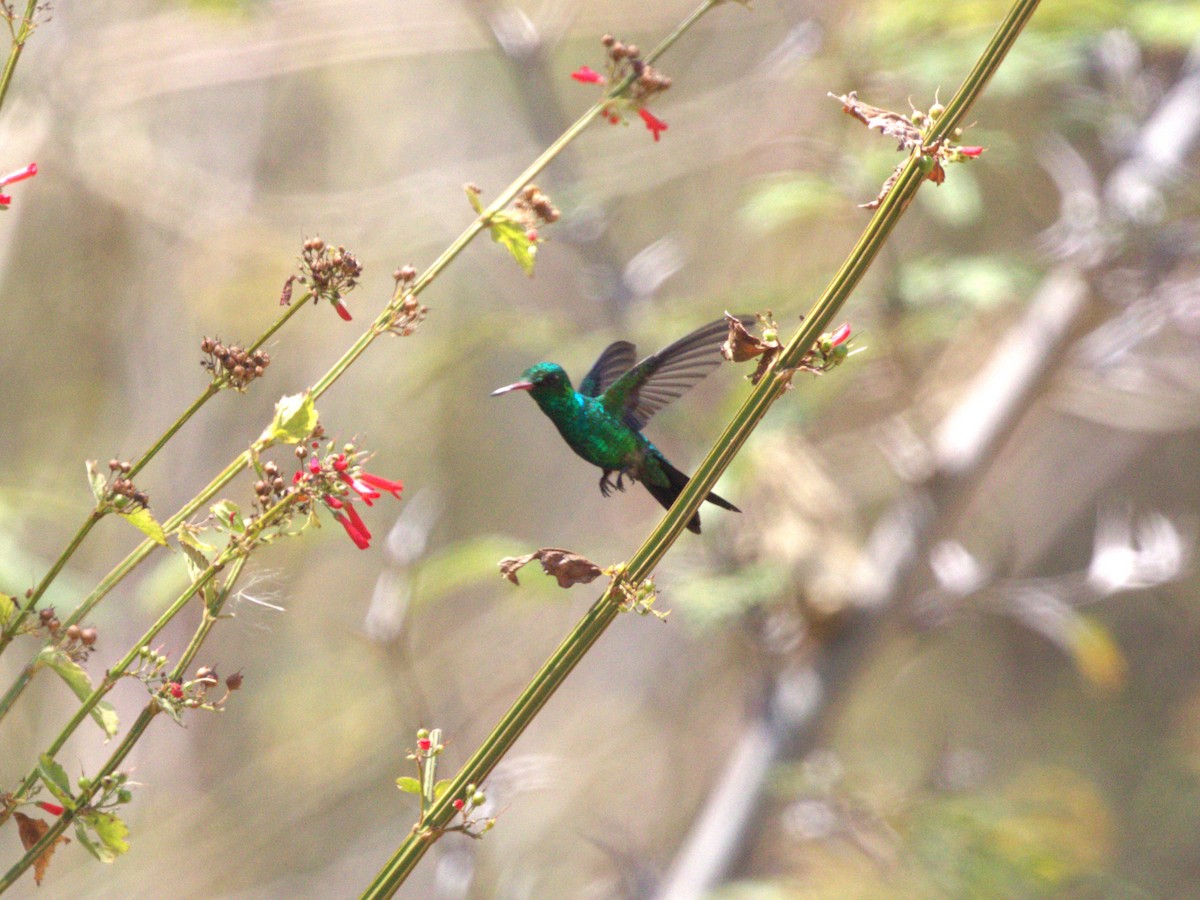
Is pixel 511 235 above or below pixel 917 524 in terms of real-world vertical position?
below

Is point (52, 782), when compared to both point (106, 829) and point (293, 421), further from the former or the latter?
point (293, 421)

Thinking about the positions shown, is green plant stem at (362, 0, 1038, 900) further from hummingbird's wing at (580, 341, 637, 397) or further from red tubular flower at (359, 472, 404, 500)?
hummingbird's wing at (580, 341, 637, 397)

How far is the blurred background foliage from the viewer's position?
324 cm

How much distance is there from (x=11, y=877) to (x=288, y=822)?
4.75 metres

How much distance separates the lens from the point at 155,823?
495cm

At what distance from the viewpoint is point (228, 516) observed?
2.68 ft

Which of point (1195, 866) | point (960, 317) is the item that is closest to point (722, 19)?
point (960, 317)

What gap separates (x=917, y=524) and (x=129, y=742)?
2.92 m

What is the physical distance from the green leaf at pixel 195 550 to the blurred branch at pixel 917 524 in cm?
273

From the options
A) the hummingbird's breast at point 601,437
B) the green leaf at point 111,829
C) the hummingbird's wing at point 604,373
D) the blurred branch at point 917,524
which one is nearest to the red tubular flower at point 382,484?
the green leaf at point 111,829

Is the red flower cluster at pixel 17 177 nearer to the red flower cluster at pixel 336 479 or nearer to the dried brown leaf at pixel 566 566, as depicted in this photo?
the red flower cluster at pixel 336 479

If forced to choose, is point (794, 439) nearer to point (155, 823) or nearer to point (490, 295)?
point (490, 295)

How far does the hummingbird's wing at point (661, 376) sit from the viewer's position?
1304 mm

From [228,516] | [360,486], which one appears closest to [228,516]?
[228,516]
